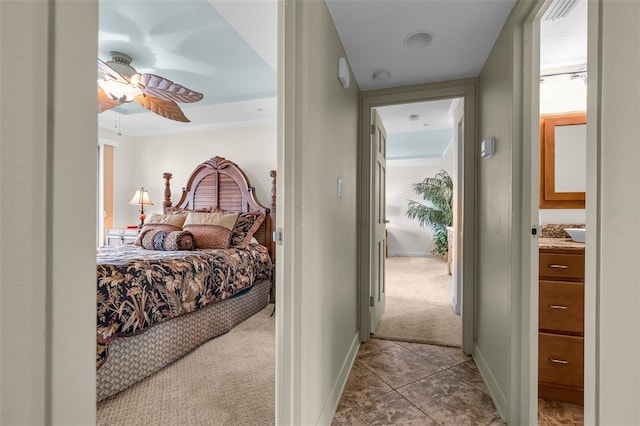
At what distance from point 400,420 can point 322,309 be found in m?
0.77

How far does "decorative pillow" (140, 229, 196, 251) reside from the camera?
3172 millimetres

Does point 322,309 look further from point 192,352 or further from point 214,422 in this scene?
point 192,352

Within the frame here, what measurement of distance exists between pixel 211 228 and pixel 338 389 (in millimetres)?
2265

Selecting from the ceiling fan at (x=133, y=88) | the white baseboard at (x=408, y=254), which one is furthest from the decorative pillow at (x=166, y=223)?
the white baseboard at (x=408, y=254)

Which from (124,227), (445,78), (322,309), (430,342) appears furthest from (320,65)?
(124,227)

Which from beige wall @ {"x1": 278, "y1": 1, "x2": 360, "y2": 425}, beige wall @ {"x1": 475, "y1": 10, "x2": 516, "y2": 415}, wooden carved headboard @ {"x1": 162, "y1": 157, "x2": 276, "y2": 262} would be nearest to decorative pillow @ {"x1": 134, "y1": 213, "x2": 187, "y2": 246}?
wooden carved headboard @ {"x1": 162, "y1": 157, "x2": 276, "y2": 262}

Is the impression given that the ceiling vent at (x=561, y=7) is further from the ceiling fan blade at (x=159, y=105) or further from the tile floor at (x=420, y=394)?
the ceiling fan blade at (x=159, y=105)

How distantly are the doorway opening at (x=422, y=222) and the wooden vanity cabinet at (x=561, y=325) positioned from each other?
2.75 feet

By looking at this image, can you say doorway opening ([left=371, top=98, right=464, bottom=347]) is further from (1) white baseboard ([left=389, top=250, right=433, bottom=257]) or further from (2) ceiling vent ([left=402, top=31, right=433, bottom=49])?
(2) ceiling vent ([left=402, top=31, right=433, bottom=49])

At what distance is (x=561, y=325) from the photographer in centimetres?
182

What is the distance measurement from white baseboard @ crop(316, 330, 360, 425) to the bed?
121 centimetres

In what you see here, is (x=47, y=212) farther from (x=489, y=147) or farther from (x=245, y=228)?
(x=245, y=228)

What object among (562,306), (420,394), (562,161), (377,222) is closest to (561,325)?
(562,306)

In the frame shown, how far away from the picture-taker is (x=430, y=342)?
2.65 metres
